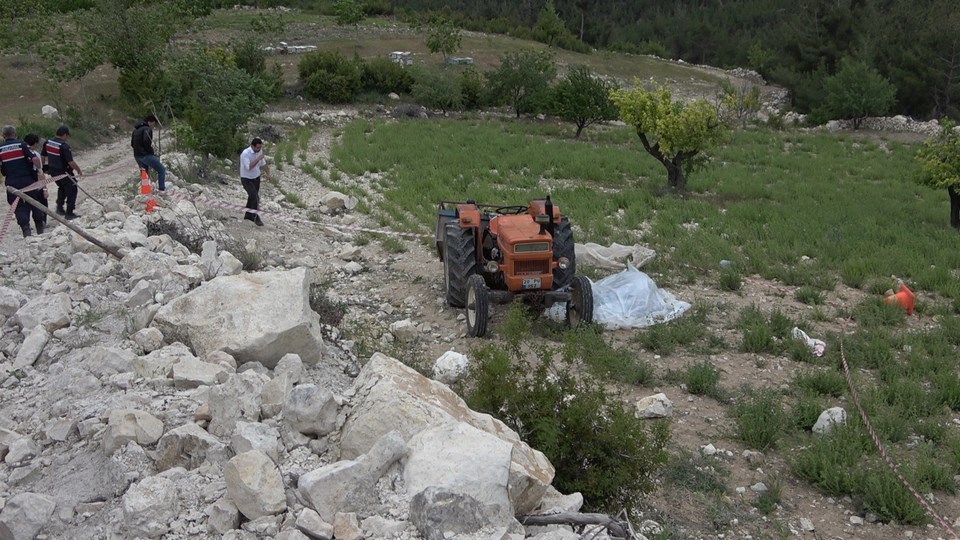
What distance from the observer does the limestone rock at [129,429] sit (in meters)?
5.13

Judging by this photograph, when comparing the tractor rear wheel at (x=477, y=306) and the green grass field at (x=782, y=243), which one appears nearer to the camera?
the green grass field at (x=782, y=243)

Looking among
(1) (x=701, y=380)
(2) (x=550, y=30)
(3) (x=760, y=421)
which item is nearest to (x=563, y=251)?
(1) (x=701, y=380)

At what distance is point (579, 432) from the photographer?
5.82m

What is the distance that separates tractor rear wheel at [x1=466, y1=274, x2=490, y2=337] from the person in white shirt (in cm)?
536

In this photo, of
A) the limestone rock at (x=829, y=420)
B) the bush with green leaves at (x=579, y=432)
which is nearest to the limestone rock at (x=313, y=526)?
the bush with green leaves at (x=579, y=432)

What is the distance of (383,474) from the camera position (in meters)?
4.71

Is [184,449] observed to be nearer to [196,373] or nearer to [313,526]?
[196,373]

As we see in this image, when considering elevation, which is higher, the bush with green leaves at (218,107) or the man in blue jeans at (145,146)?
the man in blue jeans at (145,146)

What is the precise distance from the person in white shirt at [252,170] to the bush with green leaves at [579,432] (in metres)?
8.37

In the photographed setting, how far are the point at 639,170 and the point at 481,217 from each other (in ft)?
38.8

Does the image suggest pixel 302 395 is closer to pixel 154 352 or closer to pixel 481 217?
pixel 154 352

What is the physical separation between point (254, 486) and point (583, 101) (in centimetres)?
2764

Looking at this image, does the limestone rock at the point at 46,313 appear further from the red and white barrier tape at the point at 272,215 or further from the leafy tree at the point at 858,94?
the leafy tree at the point at 858,94

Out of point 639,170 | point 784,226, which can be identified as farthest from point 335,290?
point 639,170
